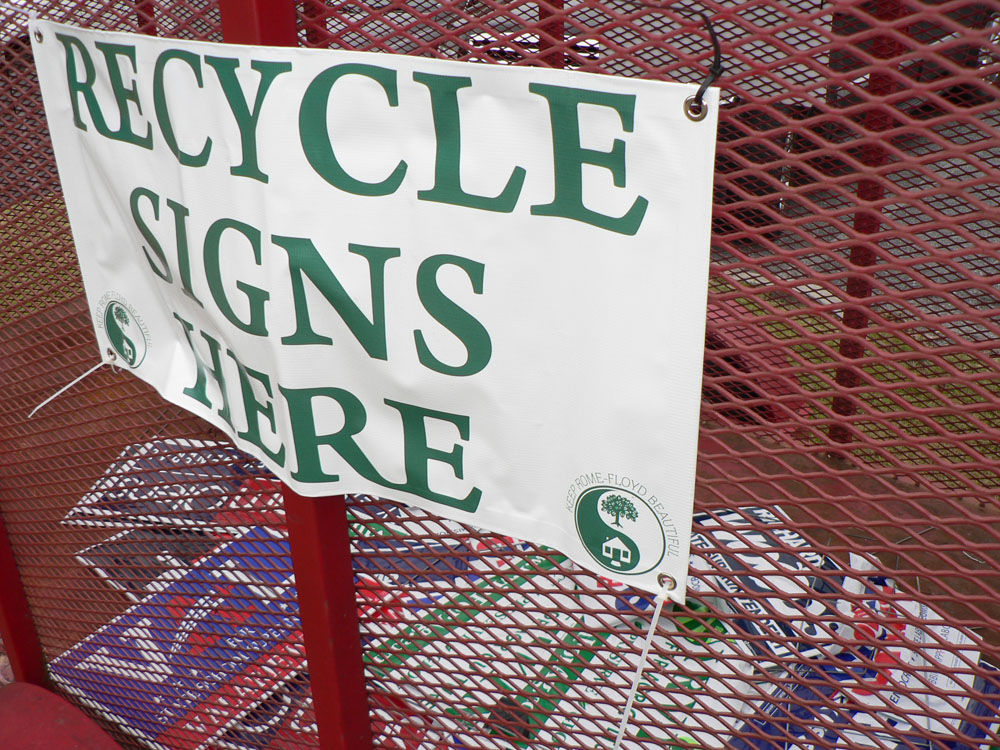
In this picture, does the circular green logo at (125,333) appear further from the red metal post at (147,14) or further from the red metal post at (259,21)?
the red metal post at (259,21)

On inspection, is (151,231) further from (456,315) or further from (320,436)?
(456,315)

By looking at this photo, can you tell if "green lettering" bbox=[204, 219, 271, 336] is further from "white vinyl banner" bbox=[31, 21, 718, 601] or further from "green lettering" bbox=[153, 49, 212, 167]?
"green lettering" bbox=[153, 49, 212, 167]

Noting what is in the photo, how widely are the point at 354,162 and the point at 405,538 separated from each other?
0.77 m

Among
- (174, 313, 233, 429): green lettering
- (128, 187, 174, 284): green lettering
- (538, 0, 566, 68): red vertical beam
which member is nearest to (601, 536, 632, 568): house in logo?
(538, 0, 566, 68): red vertical beam

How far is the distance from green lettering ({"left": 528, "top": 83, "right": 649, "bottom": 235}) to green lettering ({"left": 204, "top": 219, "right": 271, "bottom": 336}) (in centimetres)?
57

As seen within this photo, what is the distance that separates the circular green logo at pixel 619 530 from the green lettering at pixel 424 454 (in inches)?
8.3

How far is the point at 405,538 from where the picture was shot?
167cm

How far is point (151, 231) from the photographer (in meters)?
1.60

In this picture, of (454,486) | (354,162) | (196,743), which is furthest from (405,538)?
(196,743)

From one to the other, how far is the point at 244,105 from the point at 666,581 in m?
1.03

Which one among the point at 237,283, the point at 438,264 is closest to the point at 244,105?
the point at 237,283

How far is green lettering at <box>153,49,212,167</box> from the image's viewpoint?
1.39 m

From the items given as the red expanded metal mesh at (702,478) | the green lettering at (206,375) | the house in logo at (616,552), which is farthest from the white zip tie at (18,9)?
the house in logo at (616,552)

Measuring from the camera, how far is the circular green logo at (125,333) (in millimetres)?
1826
